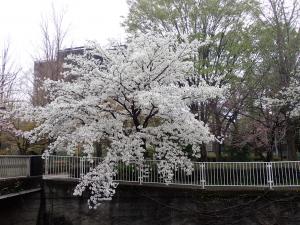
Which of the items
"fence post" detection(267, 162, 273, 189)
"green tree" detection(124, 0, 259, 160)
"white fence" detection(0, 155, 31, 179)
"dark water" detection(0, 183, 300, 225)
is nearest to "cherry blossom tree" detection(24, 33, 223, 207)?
"dark water" detection(0, 183, 300, 225)

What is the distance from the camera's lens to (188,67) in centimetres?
1370

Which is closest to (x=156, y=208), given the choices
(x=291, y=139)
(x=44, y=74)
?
(x=291, y=139)

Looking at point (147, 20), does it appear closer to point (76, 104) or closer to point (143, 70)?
point (143, 70)

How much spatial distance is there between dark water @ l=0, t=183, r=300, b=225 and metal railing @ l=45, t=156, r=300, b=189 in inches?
20.4

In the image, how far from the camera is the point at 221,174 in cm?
1359

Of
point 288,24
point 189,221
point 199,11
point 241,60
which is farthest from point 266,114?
point 189,221

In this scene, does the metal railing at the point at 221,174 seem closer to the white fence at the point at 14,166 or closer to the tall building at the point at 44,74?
the white fence at the point at 14,166

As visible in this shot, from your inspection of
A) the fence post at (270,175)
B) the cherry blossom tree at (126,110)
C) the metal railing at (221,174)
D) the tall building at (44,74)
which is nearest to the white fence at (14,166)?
the cherry blossom tree at (126,110)

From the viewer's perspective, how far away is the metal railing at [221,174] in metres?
13.0

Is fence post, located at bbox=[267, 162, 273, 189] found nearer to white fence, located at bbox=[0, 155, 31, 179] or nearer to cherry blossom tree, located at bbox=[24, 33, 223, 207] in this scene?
cherry blossom tree, located at bbox=[24, 33, 223, 207]

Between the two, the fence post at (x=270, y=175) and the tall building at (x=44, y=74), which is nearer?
the fence post at (x=270, y=175)

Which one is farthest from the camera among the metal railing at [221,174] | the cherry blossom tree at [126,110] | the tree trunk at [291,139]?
the tree trunk at [291,139]

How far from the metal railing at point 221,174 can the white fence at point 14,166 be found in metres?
2.28

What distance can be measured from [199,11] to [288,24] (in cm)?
429
